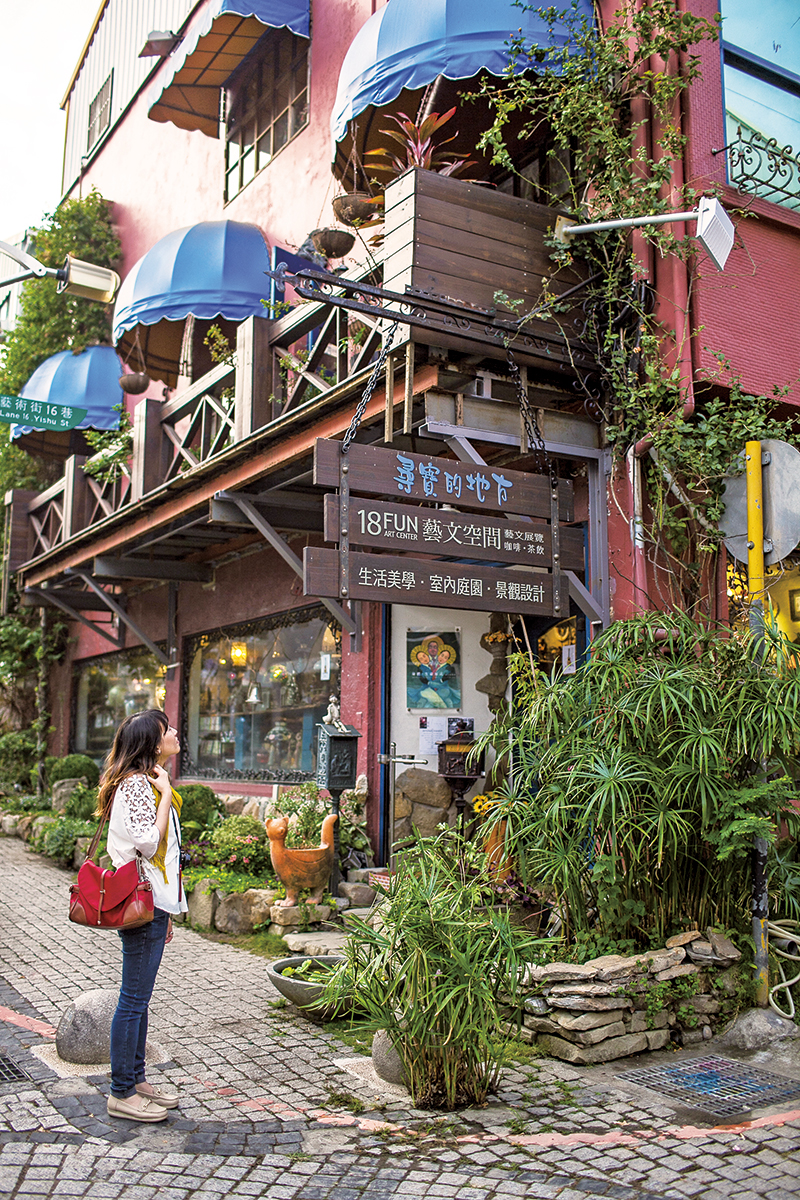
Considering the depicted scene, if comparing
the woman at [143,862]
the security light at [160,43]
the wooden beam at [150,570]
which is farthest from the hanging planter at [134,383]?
the woman at [143,862]

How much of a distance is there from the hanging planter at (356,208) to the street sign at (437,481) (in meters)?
3.05

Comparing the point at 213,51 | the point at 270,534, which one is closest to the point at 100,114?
the point at 213,51

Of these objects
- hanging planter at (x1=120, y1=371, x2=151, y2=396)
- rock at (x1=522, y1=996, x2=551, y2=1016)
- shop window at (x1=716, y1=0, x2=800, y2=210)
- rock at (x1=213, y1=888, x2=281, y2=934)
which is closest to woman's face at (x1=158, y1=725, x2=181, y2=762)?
rock at (x1=522, y1=996, x2=551, y2=1016)

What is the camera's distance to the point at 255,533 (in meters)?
11.8

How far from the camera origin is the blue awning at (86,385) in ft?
52.2

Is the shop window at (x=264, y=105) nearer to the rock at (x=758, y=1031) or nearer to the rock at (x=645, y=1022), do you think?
the rock at (x=645, y=1022)

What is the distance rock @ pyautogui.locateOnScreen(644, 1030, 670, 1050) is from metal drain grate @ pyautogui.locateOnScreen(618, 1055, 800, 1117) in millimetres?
163

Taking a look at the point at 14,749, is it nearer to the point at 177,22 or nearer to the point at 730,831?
the point at 177,22

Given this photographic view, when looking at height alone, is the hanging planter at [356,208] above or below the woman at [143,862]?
above

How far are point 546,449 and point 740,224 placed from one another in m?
2.36

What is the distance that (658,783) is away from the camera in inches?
208

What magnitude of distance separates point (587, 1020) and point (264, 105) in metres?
12.1

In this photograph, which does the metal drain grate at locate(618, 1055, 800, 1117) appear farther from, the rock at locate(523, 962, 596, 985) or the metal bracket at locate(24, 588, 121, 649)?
the metal bracket at locate(24, 588, 121, 649)

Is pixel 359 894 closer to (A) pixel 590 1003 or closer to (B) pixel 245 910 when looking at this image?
(B) pixel 245 910
